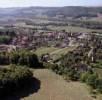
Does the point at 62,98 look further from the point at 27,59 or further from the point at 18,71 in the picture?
the point at 27,59

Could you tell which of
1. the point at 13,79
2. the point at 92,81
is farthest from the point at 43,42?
the point at 13,79

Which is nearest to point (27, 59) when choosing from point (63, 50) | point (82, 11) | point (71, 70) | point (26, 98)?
point (71, 70)

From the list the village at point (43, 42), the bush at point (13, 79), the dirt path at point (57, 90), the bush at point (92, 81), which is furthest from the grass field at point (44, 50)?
the bush at point (92, 81)

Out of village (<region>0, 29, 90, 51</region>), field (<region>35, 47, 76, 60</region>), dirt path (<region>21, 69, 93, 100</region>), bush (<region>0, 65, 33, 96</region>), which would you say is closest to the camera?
dirt path (<region>21, 69, 93, 100</region>)

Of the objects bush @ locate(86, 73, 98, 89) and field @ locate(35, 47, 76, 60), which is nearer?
bush @ locate(86, 73, 98, 89)

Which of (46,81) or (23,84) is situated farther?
(46,81)

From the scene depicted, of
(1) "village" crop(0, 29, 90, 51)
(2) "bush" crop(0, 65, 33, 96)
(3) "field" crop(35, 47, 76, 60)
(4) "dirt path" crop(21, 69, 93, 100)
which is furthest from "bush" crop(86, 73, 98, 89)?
(1) "village" crop(0, 29, 90, 51)

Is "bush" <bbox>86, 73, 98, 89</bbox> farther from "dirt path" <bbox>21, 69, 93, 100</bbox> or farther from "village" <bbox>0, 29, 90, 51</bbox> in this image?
"village" <bbox>0, 29, 90, 51</bbox>
